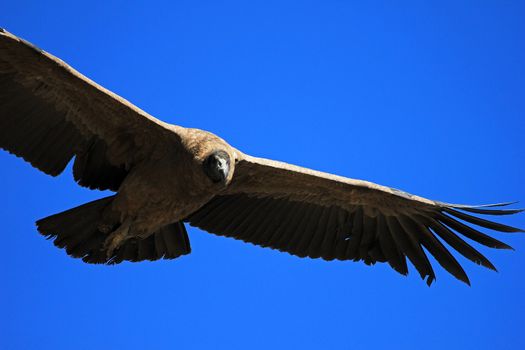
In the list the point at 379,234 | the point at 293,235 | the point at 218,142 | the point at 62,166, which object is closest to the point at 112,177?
the point at 62,166

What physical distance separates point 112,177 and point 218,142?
4.51 feet

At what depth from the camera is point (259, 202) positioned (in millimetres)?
10445

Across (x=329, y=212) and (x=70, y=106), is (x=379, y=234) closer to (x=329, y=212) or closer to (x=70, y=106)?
(x=329, y=212)

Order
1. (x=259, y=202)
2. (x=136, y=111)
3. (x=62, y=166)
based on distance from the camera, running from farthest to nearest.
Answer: (x=259, y=202), (x=62, y=166), (x=136, y=111)

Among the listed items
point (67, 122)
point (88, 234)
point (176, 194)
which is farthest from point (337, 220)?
point (67, 122)

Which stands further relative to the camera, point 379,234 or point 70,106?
point 379,234

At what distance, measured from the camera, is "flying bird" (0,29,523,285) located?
8.97 m

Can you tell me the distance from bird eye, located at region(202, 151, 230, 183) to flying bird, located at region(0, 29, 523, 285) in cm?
1

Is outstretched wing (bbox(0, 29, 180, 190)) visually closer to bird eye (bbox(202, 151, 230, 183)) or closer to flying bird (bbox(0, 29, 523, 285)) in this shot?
flying bird (bbox(0, 29, 523, 285))

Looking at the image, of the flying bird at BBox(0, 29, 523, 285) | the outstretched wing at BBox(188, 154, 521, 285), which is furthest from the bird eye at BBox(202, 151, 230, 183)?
the outstretched wing at BBox(188, 154, 521, 285)

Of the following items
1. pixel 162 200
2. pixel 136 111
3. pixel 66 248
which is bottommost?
pixel 66 248

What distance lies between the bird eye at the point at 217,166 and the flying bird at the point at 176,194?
0.04 ft

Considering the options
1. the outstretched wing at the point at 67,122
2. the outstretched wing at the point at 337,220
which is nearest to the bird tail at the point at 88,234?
the outstretched wing at the point at 67,122

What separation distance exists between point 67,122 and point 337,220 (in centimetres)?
334
